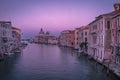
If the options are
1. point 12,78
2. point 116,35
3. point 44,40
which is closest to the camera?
point 12,78

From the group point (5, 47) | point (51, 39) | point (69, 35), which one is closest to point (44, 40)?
point (51, 39)

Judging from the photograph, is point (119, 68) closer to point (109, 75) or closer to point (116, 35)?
point (109, 75)

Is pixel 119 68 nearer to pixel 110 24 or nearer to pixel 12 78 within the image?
pixel 110 24

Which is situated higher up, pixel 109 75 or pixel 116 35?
pixel 116 35

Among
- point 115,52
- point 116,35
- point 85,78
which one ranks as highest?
point 116,35

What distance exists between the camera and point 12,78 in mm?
22656

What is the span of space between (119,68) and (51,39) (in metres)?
157

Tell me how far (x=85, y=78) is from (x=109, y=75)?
256 cm

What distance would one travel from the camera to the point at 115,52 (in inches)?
1040

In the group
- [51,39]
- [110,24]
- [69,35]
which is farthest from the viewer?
[51,39]

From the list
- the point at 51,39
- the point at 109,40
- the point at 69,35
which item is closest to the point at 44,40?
the point at 51,39

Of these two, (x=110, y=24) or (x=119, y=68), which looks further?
(x=110, y=24)

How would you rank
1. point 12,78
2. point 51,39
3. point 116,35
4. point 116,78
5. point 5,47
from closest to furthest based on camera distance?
point 116,78 → point 12,78 → point 116,35 → point 5,47 → point 51,39

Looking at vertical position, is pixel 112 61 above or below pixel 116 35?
below
